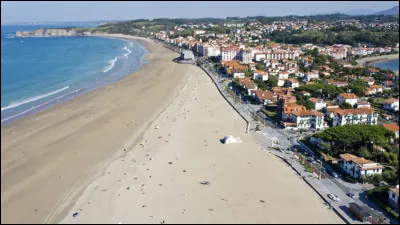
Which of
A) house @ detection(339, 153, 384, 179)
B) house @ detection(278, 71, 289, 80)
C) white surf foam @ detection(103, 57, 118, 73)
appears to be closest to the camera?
house @ detection(339, 153, 384, 179)

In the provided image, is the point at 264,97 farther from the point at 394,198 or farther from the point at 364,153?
the point at 394,198

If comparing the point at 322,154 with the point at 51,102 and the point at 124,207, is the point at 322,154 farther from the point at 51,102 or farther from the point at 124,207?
the point at 51,102

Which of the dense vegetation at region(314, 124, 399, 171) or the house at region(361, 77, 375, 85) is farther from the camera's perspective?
the house at region(361, 77, 375, 85)

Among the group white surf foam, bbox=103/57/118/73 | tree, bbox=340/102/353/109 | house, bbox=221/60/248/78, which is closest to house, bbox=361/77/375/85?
tree, bbox=340/102/353/109

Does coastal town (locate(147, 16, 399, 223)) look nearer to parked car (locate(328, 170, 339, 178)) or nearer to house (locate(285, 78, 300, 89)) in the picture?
parked car (locate(328, 170, 339, 178))

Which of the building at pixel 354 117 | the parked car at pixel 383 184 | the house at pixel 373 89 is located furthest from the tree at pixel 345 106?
the parked car at pixel 383 184

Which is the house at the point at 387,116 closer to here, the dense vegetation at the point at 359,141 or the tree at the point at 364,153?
the dense vegetation at the point at 359,141
